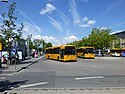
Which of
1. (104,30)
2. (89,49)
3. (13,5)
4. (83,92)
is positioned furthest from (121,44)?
(83,92)

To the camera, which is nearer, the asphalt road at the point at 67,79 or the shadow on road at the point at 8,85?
the shadow on road at the point at 8,85

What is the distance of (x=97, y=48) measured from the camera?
92.2 m

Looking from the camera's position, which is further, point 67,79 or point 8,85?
point 67,79

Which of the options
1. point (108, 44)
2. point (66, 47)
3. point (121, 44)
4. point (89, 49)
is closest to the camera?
point (66, 47)

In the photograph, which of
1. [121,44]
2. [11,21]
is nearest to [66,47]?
[11,21]

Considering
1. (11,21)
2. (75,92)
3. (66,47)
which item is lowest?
(75,92)

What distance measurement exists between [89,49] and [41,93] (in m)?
49.4

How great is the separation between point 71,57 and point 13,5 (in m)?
13.6

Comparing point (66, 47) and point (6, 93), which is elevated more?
point (66, 47)

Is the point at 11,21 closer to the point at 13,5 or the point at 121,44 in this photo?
the point at 13,5

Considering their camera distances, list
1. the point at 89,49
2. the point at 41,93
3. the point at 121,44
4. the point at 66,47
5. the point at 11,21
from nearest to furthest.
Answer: the point at 41,93 → the point at 11,21 → the point at 66,47 → the point at 89,49 → the point at 121,44

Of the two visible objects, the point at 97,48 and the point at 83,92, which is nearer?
the point at 83,92

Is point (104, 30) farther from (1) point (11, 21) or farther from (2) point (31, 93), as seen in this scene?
(2) point (31, 93)

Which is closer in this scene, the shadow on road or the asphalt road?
the shadow on road
